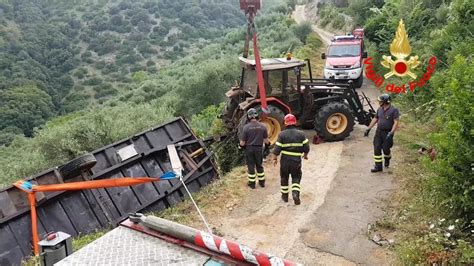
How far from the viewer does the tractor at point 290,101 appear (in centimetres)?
1030

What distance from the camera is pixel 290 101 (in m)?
11.0

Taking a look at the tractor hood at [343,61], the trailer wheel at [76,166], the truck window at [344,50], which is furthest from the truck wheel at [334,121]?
the truck window at [344,50]

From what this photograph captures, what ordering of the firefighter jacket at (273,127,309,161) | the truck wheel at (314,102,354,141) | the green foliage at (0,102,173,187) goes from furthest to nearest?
the green foliage at (0,102,173,187)
the truck wheel at (314,102,354,141)
the firefighter jacket at (273,127,309,161)

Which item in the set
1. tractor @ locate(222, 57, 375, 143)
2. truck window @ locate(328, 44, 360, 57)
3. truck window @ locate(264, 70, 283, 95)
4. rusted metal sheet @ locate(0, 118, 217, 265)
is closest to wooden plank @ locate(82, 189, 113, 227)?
rusted metal sheet @ locate(0, 118, 217, 265)

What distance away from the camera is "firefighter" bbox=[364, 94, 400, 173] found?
8.59 metres

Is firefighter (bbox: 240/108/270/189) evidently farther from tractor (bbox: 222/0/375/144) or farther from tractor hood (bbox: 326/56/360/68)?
tractor hood (bbox: 326/56/360/68)

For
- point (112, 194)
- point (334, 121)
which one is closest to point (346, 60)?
point (334, 121)

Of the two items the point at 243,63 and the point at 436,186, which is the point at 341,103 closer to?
the point at 243,63

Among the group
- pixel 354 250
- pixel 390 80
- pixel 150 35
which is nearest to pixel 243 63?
pixel 354 250

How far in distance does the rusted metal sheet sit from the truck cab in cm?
921

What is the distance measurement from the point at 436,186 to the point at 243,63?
583 centimetres

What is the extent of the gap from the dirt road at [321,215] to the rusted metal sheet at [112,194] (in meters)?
1.46

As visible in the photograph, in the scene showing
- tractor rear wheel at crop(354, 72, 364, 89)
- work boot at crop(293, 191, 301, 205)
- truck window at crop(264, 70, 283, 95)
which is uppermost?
truck window at crop(264, 70, 283, 95)

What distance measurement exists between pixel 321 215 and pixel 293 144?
128 cm
